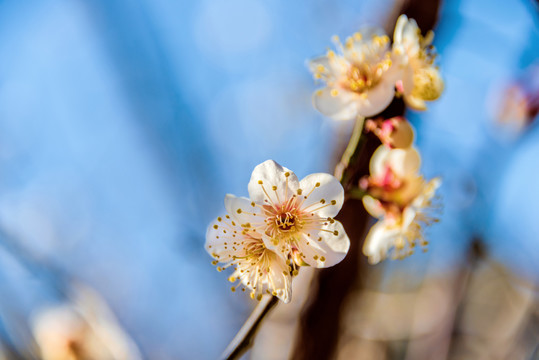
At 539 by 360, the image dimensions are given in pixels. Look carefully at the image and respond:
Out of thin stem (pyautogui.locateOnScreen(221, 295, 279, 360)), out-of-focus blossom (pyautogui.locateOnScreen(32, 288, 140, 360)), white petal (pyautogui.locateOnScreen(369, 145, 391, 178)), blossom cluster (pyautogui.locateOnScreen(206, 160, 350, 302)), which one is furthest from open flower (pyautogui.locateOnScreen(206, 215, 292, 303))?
out-of-focus blossom (pyautogui.locateOnScreen(32, 288, 140, 360))

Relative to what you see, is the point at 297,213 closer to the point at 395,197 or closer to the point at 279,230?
the point at 279,230

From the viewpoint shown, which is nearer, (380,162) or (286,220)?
(286,220)

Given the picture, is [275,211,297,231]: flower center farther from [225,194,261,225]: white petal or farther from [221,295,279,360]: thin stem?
[221,295,279,360]: thin stem

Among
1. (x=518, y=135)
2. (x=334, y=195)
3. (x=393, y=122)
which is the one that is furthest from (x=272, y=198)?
(x=518, y=135)

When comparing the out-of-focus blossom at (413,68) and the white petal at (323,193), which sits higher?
the out-of-focus blossom at (413,68)

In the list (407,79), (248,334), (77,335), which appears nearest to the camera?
(248,334)

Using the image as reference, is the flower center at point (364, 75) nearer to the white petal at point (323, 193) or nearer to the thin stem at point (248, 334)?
the white petal at point (323, 193)

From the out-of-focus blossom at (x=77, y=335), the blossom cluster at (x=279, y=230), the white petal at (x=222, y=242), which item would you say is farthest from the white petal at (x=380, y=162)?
the out-of-focus blossom at (x=77, y=335)

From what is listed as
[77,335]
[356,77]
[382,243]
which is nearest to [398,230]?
[382,243]
